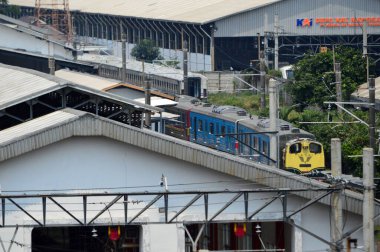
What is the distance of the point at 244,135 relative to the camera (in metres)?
32.9

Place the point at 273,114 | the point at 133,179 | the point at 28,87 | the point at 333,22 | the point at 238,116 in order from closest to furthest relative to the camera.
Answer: the point at 133,179 → the point at 28,87 → the point at 273,114 → the point at 238,116 → the point at 333,22

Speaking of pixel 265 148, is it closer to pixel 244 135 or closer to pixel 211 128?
pixel 244 135

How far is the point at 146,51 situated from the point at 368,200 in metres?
54.1

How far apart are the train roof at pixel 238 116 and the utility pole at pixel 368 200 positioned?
1459cm

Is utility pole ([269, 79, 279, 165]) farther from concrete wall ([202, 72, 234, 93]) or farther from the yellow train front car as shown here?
concrete wall ([202, 72, 234, 93])

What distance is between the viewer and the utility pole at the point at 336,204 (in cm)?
1520

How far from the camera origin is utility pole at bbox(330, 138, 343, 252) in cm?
1520

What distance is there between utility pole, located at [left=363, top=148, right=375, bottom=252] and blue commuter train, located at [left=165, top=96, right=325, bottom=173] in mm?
10002

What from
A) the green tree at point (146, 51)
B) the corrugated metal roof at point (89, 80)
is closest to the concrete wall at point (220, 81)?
the corrugated metal roof at point (89, 80)

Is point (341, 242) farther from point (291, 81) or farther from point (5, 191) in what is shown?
point (291, 81)

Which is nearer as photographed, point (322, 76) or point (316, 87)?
point (316, 87)

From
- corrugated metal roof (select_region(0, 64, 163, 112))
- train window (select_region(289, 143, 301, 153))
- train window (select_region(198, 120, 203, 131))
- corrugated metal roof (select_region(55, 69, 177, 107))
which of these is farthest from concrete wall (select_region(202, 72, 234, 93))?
corrugated metal roof (select_region(0, 64, 163, 112))

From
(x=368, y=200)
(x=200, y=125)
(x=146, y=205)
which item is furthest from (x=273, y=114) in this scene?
(x=368, y=200)

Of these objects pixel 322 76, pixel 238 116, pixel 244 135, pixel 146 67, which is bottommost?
pixel 146 67
